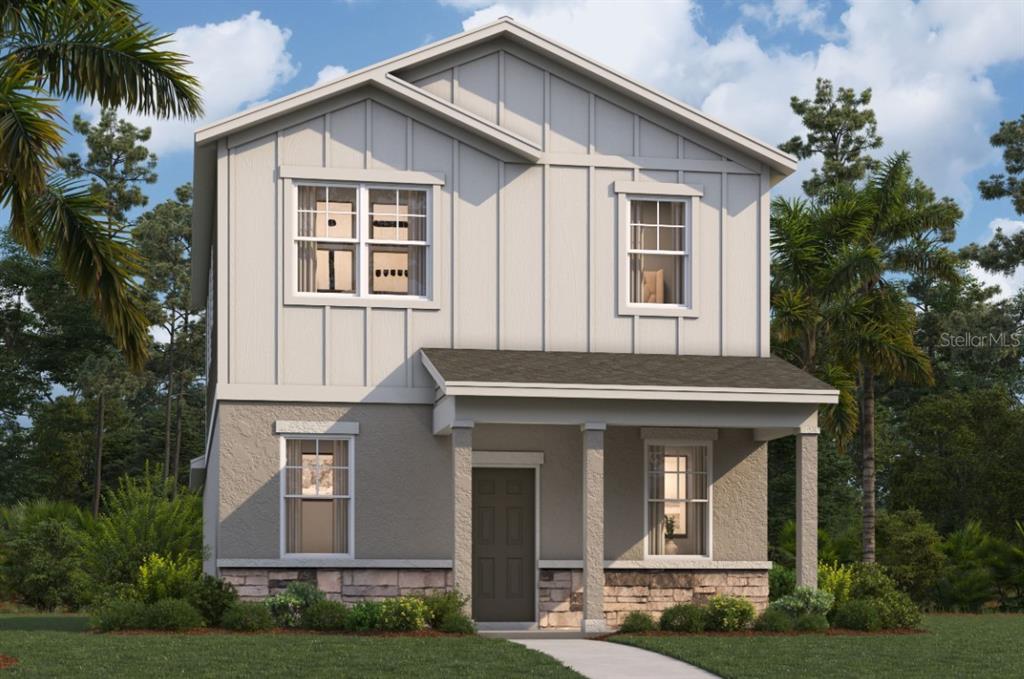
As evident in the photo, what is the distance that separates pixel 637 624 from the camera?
1861 cm

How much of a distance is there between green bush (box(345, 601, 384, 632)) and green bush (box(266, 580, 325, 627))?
75 centimetres

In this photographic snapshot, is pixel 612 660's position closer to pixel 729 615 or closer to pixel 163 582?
pixel 729 615

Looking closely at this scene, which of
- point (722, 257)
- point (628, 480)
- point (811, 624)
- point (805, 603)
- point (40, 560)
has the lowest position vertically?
point (40, 560)

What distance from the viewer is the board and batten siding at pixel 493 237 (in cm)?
1975

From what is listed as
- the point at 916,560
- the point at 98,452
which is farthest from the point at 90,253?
the point at 98,452

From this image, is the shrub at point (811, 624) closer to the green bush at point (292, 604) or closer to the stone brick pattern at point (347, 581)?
the stone brick pattern at point (347, 581)

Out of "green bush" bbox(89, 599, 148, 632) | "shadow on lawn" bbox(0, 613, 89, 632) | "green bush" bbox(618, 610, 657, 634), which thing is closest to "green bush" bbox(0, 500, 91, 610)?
"shadow on lawn" bbox(0, 613, 89, 632)

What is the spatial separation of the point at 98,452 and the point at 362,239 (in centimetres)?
2832

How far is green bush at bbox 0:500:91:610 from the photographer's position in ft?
99.1

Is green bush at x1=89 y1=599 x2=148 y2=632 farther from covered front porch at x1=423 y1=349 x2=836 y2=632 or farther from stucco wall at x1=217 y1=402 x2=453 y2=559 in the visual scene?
covered front porch at x1=423 y1=349 x2=836 y2=632

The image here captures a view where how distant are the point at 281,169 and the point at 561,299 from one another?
4.53 m

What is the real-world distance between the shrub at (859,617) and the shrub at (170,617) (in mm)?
8699

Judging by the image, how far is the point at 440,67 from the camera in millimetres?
21062

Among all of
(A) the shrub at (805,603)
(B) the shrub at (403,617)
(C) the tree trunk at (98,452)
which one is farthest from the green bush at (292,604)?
(C) the tree trunk at (98,452)
